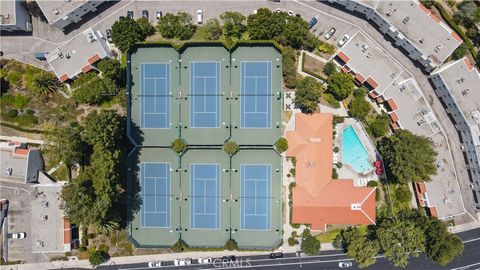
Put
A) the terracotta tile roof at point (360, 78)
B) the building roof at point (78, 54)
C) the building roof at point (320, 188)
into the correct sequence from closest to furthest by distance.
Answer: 1. the terracotta tile roof at point (360, 78)
2. the building roof at point (320, 188)
3. the building roof at point (78, 54)

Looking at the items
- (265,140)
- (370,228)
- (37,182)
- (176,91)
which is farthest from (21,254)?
(370,228)

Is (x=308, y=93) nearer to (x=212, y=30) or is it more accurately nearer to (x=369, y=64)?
(x=369, y=64)

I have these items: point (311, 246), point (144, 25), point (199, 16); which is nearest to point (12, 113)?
point (144, 25)

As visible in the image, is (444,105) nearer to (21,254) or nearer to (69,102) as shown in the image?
(69,102)

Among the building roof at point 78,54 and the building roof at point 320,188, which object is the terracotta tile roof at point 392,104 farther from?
the building roof at point 78,54

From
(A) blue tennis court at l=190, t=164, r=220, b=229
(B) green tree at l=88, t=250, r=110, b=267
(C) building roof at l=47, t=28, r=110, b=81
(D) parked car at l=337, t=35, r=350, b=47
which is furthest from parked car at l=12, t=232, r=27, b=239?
(D) parked car at l=337, t=35, r=350, b=47

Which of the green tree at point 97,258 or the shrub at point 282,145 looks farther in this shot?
the green tree at point 97,258

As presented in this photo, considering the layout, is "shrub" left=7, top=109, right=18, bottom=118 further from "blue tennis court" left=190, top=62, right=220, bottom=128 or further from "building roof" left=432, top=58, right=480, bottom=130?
"building roof" left=432, top=58, right=480, bottom=130

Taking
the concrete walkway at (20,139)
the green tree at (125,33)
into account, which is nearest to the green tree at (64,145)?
the concrete walkway at (20,139)
